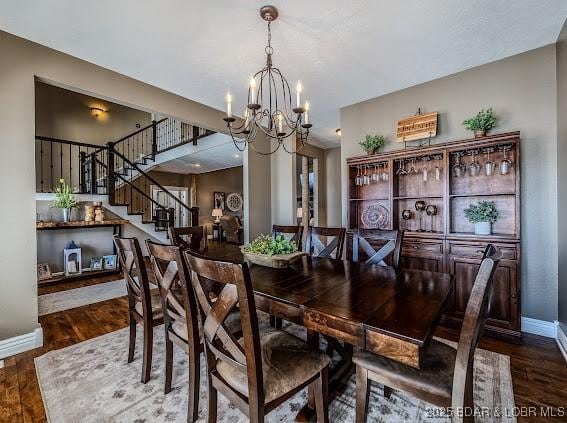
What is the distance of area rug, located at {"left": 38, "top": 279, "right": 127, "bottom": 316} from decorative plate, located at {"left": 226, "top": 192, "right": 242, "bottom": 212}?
255 inches

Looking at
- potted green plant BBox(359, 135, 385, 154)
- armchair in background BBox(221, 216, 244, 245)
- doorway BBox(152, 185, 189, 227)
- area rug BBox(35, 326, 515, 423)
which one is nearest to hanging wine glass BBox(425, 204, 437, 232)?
potted green plant BBox(359, 135, 385, 154)

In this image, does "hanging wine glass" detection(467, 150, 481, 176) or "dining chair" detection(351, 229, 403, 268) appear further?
"hanging wine glass" detection(467, 150, 481, 176)

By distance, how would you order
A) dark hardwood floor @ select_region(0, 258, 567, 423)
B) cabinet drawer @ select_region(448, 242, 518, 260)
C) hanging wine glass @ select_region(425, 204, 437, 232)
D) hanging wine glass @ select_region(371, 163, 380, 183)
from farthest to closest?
hanging wine glass @ select_region(371, 163, 380, 183)
hanging wine glass @ select_region(425, 204, 437, 232)
cabinet drawer @ select_region(448, 242, 518, 260)
dark hardwood floor @ select_region(0, 258, 567, 423)

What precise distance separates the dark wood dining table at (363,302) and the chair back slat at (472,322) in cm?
12

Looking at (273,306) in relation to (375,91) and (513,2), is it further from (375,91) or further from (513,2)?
(375,91)

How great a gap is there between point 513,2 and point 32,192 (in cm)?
431

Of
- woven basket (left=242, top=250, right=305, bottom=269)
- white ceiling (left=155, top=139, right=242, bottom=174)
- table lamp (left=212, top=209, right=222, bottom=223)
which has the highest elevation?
white ceiling (left=155, top=139, right=242, bottom=174)

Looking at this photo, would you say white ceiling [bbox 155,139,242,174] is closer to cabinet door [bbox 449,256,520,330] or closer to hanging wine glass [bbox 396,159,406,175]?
hanging wine glass [bbox 396,159,406,175]

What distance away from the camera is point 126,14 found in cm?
207

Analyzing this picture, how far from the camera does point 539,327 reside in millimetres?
2537

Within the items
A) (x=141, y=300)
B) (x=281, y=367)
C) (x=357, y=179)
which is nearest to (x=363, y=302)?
(x=281, y=367)

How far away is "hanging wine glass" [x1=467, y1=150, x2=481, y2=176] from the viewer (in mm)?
2840

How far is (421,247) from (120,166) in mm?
8189

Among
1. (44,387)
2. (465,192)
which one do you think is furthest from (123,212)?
(465,192)
